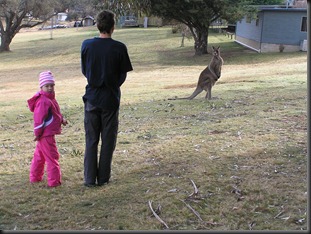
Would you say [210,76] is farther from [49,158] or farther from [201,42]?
[201,42]

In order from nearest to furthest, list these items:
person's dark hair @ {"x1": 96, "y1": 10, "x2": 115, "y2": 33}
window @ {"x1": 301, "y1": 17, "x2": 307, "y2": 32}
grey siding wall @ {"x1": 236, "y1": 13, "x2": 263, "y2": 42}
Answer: person's dark hair @ {"x1": 96, "y1": 10, "x2": 115, "y2": 33}, window @ {"x1": 301, "y1": 17, "x2": 307, "y2": 32}, grey siding wall @ {"x1": 236, "y1": 13, "x2": 263, "y2": 42}

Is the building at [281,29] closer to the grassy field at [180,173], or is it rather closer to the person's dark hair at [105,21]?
the grassy field at [180,173]

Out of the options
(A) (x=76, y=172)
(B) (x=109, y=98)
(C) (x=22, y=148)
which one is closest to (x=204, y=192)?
(B) (x=109, y=98)

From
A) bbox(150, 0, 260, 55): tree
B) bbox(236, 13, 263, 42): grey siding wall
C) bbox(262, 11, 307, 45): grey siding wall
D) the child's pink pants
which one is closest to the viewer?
the child's pink pants

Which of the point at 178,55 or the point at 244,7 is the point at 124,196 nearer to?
the point at 244,7

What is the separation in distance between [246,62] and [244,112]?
19061mm

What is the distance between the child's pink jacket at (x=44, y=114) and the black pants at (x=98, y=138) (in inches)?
14.5

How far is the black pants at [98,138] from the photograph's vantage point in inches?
186

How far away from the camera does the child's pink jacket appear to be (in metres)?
4.82

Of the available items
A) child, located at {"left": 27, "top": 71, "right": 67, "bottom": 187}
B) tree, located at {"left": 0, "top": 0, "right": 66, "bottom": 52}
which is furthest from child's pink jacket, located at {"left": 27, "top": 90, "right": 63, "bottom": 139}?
tree, located at {"left": 0, "top": 0, "right": 66, "bottom": 52}

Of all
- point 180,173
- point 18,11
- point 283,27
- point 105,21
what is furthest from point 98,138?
point 18,11

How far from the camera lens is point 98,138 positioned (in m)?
4.87

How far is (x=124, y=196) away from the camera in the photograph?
462cm

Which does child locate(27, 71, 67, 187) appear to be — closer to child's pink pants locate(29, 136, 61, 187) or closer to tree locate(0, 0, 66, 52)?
child's pink pants locate(29, 136, 61, 187)
